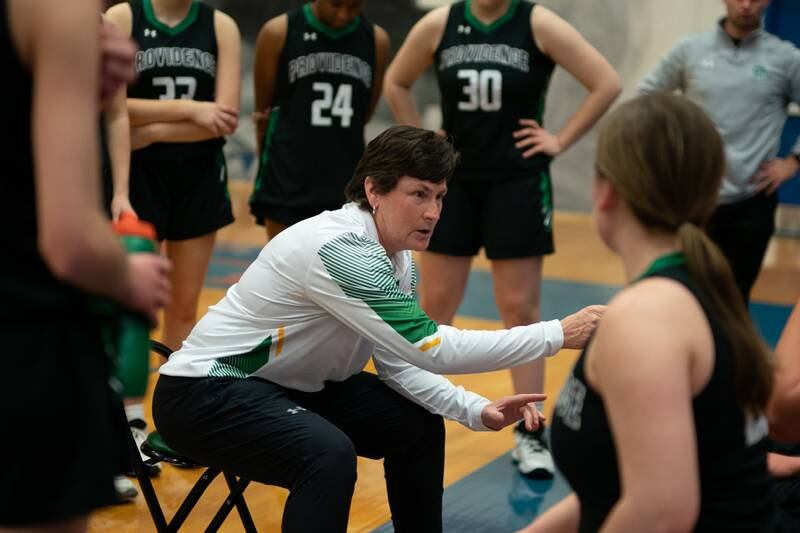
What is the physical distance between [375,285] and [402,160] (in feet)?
1.45

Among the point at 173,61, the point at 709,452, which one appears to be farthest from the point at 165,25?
the point at 709,452

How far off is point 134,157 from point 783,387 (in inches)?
106

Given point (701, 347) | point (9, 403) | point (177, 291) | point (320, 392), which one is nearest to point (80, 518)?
point (9, 403)

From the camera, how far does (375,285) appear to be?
2.78 m

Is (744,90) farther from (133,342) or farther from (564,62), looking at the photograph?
(133,342)

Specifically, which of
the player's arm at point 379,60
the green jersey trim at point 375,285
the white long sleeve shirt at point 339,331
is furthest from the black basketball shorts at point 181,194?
the green jersey trim at point 375,285

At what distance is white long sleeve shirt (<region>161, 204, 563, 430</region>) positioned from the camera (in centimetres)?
278

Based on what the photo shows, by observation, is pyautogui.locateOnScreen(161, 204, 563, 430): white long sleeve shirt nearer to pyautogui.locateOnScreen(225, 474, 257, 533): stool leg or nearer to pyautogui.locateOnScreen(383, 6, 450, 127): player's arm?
pyautogui.locateOnScreen(225, 474, 257, 533): stool leg

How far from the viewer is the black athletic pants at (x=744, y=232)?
5.04m

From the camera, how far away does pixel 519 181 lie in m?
4.48

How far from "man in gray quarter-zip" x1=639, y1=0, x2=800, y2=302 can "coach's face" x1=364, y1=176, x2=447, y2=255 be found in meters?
2.35

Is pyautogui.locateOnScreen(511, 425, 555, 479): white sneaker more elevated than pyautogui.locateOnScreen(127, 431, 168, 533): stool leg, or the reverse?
pyautogui.locateOnScreen(127, 431, 168, 533): stool leg

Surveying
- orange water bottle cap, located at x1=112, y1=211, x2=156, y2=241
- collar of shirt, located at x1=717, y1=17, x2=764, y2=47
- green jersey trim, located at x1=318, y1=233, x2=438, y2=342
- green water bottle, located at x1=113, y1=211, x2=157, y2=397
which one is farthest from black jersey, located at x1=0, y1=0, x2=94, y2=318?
collar of shirt, located at x1=717, y1=17, x2=764, y2=47

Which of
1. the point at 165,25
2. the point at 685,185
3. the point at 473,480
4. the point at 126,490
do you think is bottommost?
the point at 473,480
